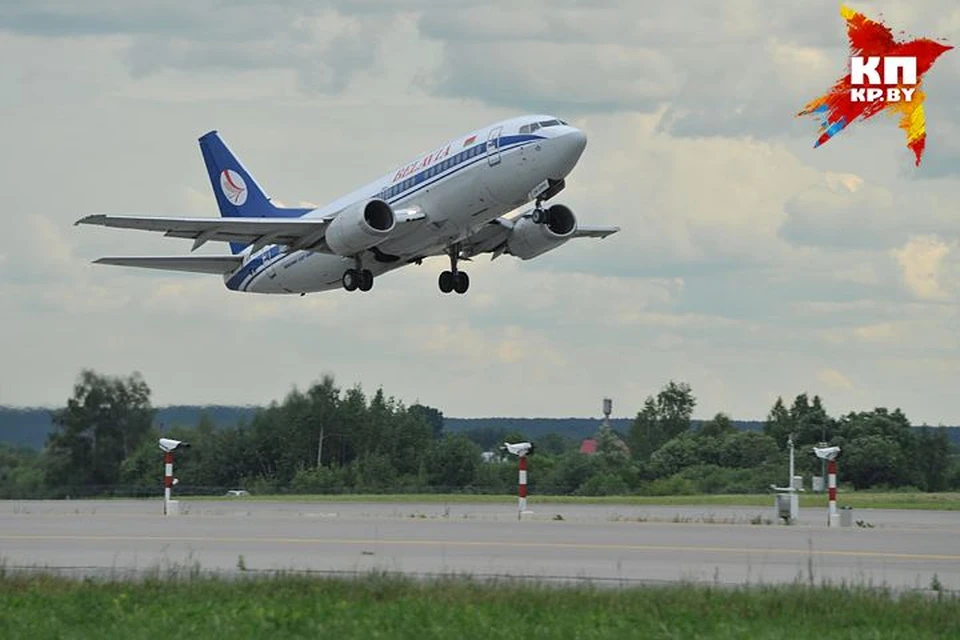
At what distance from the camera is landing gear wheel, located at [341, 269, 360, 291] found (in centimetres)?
4653

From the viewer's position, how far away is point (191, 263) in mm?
53656

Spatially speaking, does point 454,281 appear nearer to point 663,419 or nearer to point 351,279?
point 351,279

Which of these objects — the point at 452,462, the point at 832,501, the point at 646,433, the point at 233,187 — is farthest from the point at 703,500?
the point at 646,433

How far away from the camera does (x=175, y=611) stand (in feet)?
54.3

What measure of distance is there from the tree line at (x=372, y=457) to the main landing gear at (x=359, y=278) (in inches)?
338

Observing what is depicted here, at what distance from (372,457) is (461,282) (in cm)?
1420

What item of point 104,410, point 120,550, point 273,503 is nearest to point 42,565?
point 120,550

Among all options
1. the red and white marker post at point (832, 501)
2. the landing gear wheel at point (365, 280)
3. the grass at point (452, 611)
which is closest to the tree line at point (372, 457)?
the landing gear wheel at point (365, 280)

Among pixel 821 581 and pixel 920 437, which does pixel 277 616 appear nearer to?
pixel 821 581

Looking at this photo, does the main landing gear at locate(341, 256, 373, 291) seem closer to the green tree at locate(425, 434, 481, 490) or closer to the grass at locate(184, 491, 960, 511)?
the grass at locate(184, 491, 960, 511)

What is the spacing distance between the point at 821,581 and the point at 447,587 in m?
3.97

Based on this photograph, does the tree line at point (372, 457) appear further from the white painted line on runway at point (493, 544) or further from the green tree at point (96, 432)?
the white painted line on runway at point (493, 544)

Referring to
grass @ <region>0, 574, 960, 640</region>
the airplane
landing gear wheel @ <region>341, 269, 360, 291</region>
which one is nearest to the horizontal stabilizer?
the airplane

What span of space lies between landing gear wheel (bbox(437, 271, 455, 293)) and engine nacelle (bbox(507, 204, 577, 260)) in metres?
3.01
